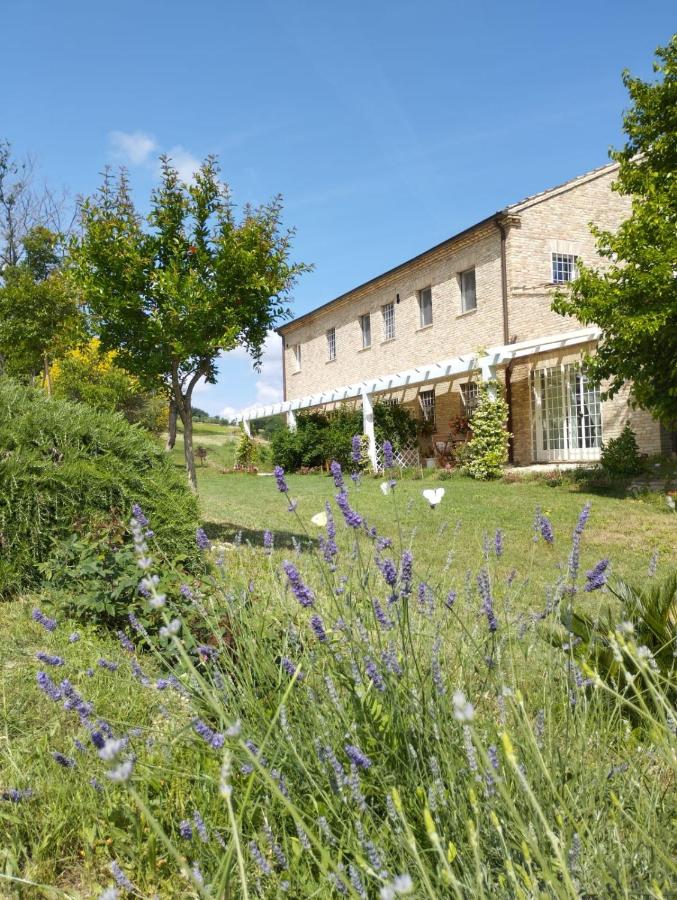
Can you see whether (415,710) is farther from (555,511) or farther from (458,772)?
(555,511)

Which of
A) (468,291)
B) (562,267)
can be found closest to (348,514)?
(562,267)

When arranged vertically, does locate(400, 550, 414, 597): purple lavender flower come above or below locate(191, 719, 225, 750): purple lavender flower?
above

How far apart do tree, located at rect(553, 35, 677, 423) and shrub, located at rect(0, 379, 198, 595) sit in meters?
8.29

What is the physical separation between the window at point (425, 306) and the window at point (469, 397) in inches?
111

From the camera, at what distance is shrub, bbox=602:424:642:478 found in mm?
13773

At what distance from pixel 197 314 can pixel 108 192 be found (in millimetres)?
2228

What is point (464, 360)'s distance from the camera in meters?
18.0

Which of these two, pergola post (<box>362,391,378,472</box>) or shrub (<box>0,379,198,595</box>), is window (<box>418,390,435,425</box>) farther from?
shrub (<box>0,379,198,595</box>)

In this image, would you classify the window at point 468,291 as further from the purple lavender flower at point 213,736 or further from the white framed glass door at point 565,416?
the purple lavender flower at point 213,736

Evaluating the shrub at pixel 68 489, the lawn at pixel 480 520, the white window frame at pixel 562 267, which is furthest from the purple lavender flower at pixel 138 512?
the white window frame at pixel 562 267

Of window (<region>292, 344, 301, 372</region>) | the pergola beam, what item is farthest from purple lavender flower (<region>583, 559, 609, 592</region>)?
window (<region>292, 344, 301, 372</region>)

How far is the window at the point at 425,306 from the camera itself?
21875mm

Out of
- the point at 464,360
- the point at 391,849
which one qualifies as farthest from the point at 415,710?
the point at 464,360

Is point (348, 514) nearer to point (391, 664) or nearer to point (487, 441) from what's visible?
point (391, 664)
